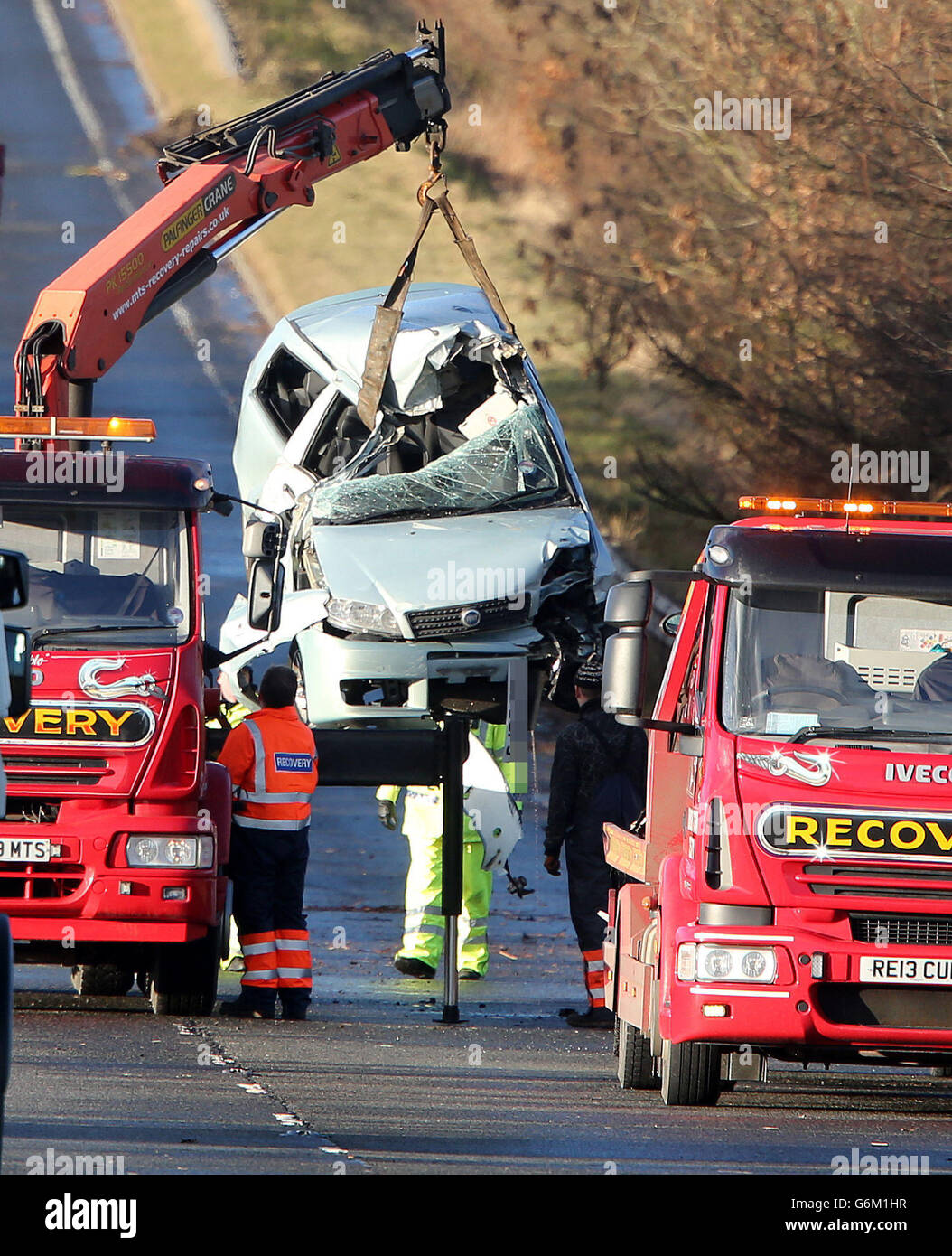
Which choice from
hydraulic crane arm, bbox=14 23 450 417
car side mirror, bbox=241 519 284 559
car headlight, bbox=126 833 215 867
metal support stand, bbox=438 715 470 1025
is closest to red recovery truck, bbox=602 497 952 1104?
car headlight, bbox=126 833 215 867

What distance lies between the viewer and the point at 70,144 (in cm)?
3638

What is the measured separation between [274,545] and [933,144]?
32.6ft

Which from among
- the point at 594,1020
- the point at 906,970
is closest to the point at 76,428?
the point at 594,1020

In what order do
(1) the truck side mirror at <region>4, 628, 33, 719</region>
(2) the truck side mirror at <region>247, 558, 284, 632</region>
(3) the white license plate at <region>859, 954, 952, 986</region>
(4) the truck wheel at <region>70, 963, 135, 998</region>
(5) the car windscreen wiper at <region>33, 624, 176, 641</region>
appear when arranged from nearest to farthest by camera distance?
(1) the truck side mirror at <region>4, 628, 33, 719</region> → (3) the white license plate at <region>859, 954, 952, 986</region> → (5) the car windscreen wiper at <region>33, 624, 176, 641</region> → (2) the truck side mirror at <region>247, 558, 284, 632</region> → (4) the truck wheel at <region>70, 963, 135, 998</region>

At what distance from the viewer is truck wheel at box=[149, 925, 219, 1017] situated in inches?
444

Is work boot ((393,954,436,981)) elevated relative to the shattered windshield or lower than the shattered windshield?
lower

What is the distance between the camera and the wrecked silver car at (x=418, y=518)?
13.7 meters

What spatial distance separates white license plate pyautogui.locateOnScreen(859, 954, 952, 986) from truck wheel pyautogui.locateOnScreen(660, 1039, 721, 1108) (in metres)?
0.77

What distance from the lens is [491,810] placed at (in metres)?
13.3

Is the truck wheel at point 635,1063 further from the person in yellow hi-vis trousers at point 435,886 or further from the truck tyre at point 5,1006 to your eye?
the truck tyre at point 5,1006

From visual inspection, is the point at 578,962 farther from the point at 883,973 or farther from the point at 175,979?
the point at 883,973

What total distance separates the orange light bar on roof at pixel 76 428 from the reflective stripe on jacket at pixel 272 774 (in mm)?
1620

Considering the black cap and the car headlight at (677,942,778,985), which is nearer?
the car headlight at (677,942,778,985)

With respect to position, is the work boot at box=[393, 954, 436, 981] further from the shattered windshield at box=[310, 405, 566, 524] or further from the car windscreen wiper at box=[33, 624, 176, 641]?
the car windscreen wiper at box=[33, 624, 176, 641]
